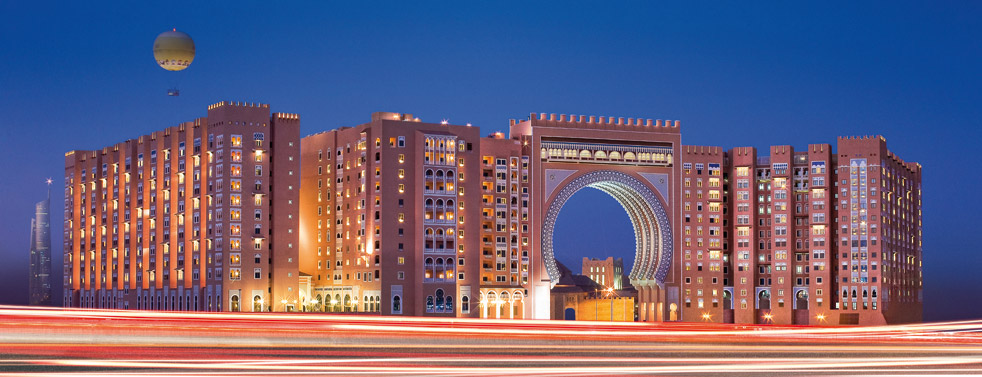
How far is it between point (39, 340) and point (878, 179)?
92.4 m

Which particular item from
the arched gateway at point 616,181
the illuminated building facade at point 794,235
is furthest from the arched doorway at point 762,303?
the arched gateway at point 616,181

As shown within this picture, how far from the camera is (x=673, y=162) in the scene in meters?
127

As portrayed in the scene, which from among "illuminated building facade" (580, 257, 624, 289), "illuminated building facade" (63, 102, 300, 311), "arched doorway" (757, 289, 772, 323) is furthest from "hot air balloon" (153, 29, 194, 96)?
"illuminated building facade" (580, 257, 624, 289)

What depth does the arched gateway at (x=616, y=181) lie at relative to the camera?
4811 inches

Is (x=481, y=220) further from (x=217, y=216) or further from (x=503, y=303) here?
(x=217, y=216)

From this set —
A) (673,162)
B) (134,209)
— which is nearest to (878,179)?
(673,162)

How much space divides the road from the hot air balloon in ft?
88.9

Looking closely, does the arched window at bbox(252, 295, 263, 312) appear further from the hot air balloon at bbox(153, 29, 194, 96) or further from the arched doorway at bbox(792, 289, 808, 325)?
the arched doorway at bbox(792, 289, 808, 325)

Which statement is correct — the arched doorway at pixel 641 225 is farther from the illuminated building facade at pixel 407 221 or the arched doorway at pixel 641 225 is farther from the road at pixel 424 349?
the road at pixel 424 349

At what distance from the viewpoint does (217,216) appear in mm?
114500

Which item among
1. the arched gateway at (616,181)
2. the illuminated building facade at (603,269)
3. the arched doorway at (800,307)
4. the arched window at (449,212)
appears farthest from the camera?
the illuminated building facade at (603,269)

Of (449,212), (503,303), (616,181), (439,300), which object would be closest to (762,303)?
(616,181)

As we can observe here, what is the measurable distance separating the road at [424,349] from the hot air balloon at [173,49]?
88.9ft

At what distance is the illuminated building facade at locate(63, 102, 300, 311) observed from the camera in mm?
113438
